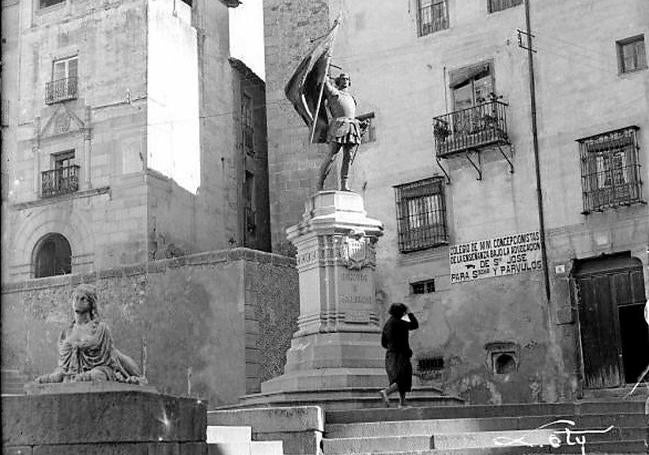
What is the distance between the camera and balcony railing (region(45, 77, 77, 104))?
3294 cm

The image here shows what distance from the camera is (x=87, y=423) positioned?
789cm

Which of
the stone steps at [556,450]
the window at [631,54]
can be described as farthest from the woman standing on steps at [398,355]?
the window at [631,54]

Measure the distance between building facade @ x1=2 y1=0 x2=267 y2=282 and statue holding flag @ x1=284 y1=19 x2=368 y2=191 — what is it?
15.0 metres

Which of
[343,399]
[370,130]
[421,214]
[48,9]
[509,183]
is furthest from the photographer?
[48,9]

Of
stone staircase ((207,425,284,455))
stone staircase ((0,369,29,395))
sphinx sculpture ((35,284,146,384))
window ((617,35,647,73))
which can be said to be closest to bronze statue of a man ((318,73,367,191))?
sphinx sculpture ((35,284,146,384))

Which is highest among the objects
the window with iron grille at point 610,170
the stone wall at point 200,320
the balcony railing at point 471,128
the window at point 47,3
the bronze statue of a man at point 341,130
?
the window at point 47,3

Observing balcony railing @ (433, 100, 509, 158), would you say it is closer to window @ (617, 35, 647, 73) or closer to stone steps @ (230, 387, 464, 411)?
window @ (617, 35, 647, 73)

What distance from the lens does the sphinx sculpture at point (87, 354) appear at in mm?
11055

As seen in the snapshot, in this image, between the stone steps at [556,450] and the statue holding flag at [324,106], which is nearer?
the stone steps at [556,450]

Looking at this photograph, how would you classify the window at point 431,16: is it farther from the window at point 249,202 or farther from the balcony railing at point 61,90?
the balcony railing at point 61,90

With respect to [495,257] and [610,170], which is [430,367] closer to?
[495,257]

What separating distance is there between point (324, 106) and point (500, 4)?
12.2 metres

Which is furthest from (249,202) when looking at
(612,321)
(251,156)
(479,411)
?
(479,411)

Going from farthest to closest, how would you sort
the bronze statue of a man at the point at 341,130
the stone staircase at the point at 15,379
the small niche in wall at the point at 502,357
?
the stone staircase at the point at 15,379 < the small niche in wall at the point at 502,357 < the bronze statue of a man at the point at 341,130
